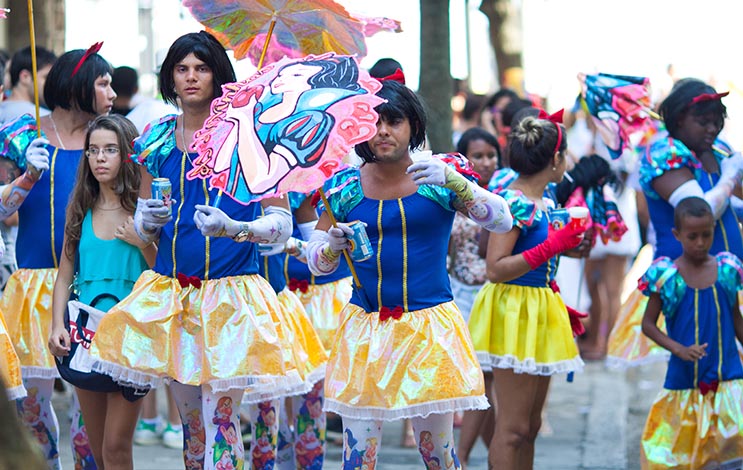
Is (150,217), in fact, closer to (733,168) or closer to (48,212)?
(48,212)

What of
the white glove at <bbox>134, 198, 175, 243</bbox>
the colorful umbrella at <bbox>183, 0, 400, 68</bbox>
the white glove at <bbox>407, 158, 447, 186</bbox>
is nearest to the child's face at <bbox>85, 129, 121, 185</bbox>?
the white glove at <bbox>134, 198, 175, 243</bbox>

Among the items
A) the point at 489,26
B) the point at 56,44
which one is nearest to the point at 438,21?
the point at 56,44

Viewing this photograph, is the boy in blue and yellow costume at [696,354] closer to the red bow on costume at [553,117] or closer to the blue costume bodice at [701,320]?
the blue costume bodice at [701,320]

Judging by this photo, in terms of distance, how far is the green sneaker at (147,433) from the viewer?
8258mm

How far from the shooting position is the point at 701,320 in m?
6.46

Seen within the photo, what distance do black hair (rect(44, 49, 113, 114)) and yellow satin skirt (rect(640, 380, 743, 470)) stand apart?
3211 millimetres

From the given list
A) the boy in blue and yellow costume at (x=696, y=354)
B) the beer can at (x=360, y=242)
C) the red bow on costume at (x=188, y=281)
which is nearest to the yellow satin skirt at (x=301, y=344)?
the red bow on costume at (x=188, y=281)

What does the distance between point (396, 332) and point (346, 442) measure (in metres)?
0.48

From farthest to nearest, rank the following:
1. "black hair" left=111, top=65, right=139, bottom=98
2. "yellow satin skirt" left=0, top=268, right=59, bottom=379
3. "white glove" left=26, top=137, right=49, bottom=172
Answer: "black hair" left=111, top=65, right=139, bottom=98 → "yellow satin skirt" left=0, top=268, right=59, bottom=379 → "white glove" left=26, top=137, right=49, bottom=172

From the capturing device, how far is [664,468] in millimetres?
6449

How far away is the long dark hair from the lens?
5.75 m

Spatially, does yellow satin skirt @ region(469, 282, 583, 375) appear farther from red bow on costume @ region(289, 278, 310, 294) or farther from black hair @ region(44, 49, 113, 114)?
black hair @ region(44, 49, 113, 114)

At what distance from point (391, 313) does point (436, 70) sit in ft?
16.4

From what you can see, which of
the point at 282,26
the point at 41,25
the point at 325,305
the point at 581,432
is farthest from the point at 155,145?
the point at 41,25
